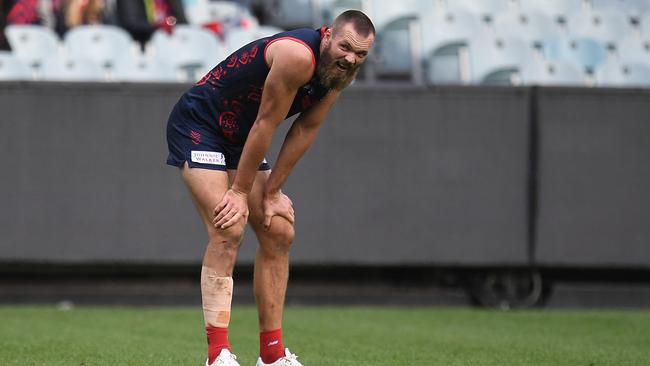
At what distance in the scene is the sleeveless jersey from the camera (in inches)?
213

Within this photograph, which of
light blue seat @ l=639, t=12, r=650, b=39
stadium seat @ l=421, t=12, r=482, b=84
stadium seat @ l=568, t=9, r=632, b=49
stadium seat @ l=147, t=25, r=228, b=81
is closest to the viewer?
stadium seat @ l=147, t=25, r=228, b=81

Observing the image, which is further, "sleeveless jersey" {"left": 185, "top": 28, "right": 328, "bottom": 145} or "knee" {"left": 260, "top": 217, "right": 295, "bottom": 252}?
"knee" {"left": 260, "top": 217, "right": 295, "bottom": 252}

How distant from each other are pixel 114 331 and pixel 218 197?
316 centimetres

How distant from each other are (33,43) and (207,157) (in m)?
6.63

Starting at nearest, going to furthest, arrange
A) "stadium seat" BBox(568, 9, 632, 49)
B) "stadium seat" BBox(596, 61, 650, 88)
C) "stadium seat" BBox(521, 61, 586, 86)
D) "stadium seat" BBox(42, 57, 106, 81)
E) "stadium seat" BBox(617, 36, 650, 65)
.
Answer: "stadium seat" BBox(42, 57, 106, 81), "stadium seat" BBox(521, 61, 586, 86), "stadium seat" BBox(596, 61, 650, 88), "stadium seat" BBox(617, 36, 650, 65), "stadium seat" BBox(568, 9, 632, 49)

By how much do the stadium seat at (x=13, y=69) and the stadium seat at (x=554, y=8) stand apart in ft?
19.2

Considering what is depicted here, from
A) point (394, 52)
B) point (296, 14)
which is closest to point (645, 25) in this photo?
point (394, 52)

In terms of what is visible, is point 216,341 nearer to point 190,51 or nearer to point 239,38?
point 190,51

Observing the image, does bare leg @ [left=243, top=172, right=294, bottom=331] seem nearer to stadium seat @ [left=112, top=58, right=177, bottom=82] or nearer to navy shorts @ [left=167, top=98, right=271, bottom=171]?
navy shorts @ [left=167, top=98, right=271, bottom=171]

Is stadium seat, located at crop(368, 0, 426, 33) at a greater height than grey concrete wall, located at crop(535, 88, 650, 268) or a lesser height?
greater

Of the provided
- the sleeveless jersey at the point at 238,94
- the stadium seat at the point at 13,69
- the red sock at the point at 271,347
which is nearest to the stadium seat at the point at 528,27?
the stadium seat at the point at 13,69

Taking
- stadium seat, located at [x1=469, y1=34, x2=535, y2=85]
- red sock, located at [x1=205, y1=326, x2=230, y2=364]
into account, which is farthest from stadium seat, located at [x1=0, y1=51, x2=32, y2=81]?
red sock, located at [x1=205, y1=326, x2=230, y2=364]

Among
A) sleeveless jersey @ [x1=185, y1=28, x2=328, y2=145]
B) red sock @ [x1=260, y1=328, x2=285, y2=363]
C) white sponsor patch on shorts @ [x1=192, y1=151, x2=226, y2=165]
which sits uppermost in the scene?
sleeveless jersey @ [x1=185, y1=28, x2=328, y2=145]

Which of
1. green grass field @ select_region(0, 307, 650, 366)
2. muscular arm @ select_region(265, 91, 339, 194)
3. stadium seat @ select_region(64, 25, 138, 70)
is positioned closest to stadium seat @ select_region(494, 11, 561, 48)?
green grass field @ select_region(0, 307, 650, 366)
